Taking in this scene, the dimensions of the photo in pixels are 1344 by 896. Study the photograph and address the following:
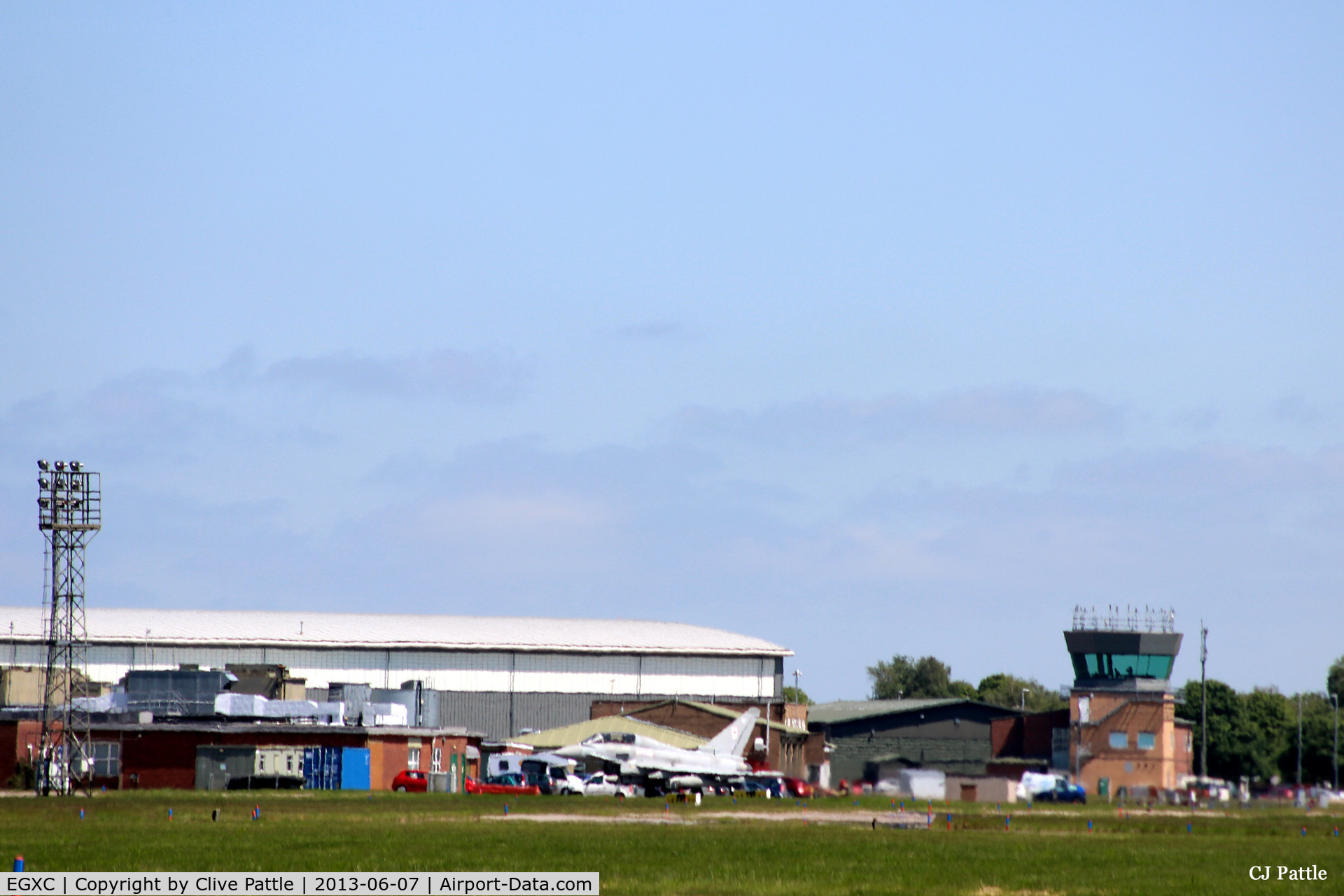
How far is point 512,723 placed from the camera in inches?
4286

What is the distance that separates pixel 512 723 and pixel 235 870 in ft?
266

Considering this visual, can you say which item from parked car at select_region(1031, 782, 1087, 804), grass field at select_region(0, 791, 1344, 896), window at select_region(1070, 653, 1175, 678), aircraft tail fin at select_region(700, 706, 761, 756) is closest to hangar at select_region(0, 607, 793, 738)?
window at select_region(1070, 653, 1175, 678)

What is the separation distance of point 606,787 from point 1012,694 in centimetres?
11812

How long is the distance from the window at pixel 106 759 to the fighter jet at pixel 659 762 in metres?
19.6

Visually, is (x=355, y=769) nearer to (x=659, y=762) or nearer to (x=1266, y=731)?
(x=659, y=762)

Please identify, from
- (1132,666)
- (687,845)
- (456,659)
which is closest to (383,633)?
(456,659)

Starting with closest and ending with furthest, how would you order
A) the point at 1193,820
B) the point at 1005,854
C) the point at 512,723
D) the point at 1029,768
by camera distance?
the point at 1005,854 → the point at 1193,820 → the point at 1029,768 → the point at 512,723

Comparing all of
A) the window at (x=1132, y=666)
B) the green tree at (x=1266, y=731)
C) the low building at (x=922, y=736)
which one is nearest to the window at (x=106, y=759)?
the green tree at (x=1266, y=731)

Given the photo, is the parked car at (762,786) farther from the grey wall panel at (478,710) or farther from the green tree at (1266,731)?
the grey wall panel at (478,710)

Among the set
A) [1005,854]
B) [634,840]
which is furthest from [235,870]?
[1005,854]

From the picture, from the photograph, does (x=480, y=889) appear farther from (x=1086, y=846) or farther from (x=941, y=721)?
(x=941, y=721)

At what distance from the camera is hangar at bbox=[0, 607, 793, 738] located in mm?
107875

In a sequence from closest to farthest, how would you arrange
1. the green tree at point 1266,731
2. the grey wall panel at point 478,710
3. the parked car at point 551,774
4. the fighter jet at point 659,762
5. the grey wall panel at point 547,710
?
1. the parked car at point 551,774
2. the fighter jet at point 659,762
3. the green tree at point 1266,731
4. the grey wall panel at point 478,710
5. the grey wall panel at point 547,710

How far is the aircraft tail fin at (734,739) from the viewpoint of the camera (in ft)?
258
